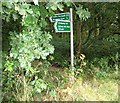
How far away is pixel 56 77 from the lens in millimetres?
4680

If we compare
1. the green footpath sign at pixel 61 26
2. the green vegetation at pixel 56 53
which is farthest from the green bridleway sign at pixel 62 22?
the green vegetation at pixel 56 53

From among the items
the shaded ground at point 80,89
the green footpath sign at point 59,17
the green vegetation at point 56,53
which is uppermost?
the green footpath sign at point 59,17

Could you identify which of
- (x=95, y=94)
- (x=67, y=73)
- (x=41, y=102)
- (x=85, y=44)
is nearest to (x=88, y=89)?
(x=95, y=94)

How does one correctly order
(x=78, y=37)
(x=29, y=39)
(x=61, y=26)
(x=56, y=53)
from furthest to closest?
(x=56, y=53) → (x=78, y=37) → (x=61, y=26) → (x=29, y=39)

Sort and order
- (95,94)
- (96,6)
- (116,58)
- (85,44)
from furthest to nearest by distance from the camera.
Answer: (85,44) < (116,58) < (96,6) < (95,94)

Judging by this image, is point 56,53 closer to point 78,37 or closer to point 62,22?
point 78,37

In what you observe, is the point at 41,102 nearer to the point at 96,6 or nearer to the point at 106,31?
the point at 96,6

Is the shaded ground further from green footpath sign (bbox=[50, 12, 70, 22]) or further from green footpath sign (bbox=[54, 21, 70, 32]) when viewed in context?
green footpath sign (bbox=[50, 12, 70, 22])

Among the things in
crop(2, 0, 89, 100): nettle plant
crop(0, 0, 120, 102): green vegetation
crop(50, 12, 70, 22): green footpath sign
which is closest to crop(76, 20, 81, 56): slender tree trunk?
crop(0, 0, 120, 102): green vegetation

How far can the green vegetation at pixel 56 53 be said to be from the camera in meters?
3.13

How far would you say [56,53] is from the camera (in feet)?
22.3

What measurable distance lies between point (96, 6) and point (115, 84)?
5.43ft

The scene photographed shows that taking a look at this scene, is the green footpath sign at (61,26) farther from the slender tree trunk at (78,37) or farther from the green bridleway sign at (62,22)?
the slender tree trunk at (78,37)

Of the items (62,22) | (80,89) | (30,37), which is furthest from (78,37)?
(30,37)
